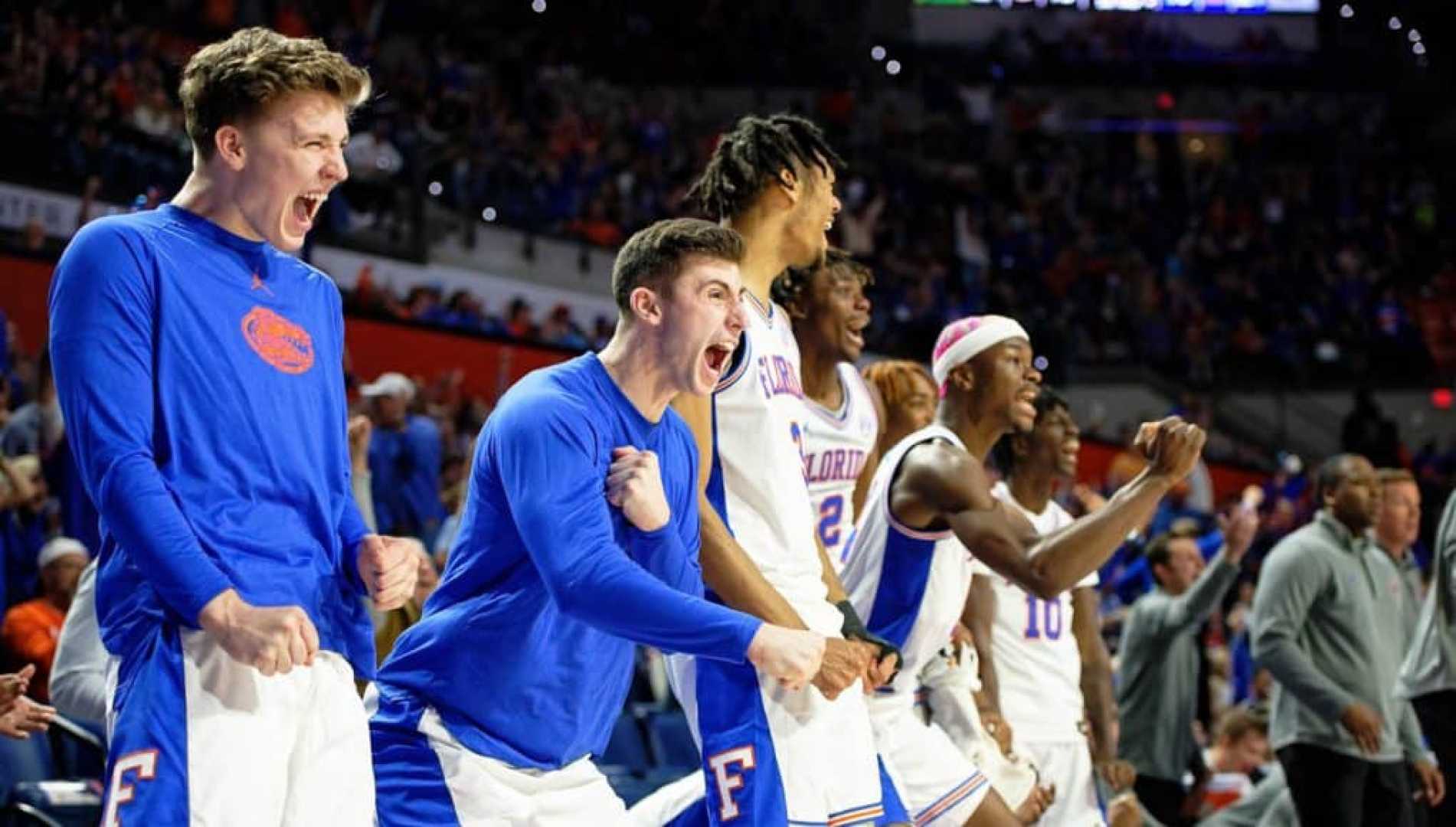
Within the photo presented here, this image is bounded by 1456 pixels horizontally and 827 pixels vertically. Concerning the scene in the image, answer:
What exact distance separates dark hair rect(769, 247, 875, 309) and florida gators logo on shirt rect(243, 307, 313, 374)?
3.11 m

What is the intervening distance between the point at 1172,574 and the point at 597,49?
55.1ft

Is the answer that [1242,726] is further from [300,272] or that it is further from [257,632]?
[257,632]

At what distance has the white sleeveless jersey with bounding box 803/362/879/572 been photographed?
20.3 ft

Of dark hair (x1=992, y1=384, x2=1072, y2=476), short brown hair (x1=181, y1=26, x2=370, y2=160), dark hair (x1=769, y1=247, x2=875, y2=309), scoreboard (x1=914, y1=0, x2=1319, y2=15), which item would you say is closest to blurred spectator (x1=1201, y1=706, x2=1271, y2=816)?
dark hair (x1=992, y1=384, x2=1072, y2=476)

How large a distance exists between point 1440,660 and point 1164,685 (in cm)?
212

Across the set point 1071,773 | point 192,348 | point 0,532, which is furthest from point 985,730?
point 0,532

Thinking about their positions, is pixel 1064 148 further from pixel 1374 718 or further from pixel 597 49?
pixel 1374 718

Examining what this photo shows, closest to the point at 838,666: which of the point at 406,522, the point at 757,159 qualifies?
the point at 757,159

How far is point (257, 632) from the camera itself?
10.1 ft

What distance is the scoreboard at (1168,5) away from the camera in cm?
2869

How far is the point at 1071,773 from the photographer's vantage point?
659cm

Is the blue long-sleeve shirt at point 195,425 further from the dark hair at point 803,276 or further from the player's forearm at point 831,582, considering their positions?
the dark hair at point 803,276

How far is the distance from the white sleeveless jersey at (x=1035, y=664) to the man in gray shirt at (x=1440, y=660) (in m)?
1.67

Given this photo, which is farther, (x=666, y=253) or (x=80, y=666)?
(x=80, y=666)
